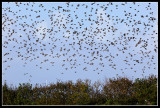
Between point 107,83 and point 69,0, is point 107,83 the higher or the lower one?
the lower one

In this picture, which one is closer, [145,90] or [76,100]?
[76,100]

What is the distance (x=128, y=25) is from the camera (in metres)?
13.4

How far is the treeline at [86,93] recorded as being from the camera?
491 inches

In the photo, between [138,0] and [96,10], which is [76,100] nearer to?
[96,10]

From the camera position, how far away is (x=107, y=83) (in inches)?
541

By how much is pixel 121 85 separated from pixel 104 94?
1.21 meters

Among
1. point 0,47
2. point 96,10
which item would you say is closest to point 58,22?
point 96,10

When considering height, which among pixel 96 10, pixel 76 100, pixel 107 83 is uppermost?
pixel 96 10

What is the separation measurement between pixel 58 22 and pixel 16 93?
4532 millimetres

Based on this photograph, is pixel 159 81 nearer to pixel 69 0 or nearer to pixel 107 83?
pixel 107 83

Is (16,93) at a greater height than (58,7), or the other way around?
(58,7)

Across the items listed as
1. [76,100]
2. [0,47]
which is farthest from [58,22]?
[76,100]

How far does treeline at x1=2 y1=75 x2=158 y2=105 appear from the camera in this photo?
1246 centimetres

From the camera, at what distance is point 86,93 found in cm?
1266
